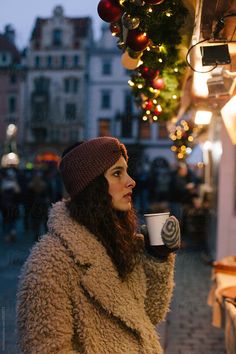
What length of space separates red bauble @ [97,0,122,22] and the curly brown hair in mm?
1749

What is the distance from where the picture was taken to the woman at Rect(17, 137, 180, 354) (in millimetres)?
2016

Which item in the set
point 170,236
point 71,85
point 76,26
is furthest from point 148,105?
point 76,26

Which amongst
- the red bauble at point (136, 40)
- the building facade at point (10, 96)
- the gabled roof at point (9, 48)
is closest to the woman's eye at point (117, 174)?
the red bauble at point (136, 40)

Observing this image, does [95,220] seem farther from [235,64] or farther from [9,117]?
[9,117]

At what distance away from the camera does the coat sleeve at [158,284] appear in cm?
239

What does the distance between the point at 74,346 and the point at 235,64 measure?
3142 mm

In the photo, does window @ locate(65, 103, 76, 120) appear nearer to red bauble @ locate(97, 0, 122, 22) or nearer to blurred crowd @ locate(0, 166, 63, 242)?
blurred crowd @ locate(0, 166, 63, 242)

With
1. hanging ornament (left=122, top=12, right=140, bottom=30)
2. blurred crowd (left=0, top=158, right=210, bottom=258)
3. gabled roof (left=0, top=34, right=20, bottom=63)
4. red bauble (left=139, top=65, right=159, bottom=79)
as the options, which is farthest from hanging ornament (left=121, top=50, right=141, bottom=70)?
gabled roof (left=0, top=34, right=20, bottom=63)

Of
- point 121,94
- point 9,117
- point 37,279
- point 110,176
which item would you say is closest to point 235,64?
point 110,176

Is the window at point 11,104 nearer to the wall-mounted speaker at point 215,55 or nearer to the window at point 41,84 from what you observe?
the window at point 41,84

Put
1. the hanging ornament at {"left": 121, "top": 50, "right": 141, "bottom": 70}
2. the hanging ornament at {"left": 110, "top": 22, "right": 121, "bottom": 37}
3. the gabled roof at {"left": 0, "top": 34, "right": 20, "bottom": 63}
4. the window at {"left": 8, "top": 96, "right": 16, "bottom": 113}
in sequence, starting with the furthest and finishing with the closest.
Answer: the gabled roof at {"left": 0, "top": 34, "right": 20, "bottom": 63} → the window at {"left": 8, "top": 96, "right": 16, "bottom": 113} → the hanging ornament at {"left": 121, "top": 50, "right": 141, "bottom": 70} → the hanging ornament at {"left": 110, "top": 22, "right": 121, "bottom": 37}

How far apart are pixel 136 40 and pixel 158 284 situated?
1.98m

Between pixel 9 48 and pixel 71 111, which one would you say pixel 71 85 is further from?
pixel 9 48

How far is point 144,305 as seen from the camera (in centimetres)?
239
